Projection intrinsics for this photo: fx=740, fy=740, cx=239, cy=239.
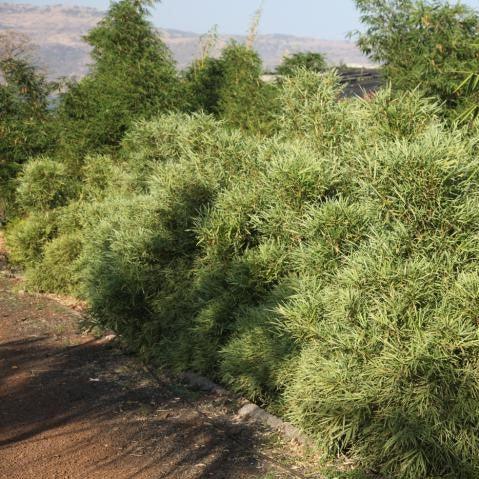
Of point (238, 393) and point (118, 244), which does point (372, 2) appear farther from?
point (238, 393)

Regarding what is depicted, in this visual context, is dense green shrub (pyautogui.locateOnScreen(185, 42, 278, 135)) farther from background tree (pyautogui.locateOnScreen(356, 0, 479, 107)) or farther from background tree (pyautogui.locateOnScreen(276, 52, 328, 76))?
background tree (pyautogui.locateOnScreen(356, 0, 479, 107))

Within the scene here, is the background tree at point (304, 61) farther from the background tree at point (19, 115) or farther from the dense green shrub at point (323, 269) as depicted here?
the background tree at point (19, 115)

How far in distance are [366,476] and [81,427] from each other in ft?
7.65

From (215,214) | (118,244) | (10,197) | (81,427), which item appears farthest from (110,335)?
(10,197)

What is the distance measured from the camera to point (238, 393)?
6605 millimetres

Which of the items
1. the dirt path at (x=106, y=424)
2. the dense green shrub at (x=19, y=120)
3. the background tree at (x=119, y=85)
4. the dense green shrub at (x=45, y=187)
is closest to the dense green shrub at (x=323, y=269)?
the dirt path at (x=106, y=424)

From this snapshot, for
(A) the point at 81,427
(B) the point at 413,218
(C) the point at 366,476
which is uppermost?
(B) the point at 413,218

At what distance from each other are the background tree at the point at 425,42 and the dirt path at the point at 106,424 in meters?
5.36

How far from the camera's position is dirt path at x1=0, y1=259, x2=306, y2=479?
5.07 metres

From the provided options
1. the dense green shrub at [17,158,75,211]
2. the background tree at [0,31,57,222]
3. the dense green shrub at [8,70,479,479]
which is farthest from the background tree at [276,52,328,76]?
the background tree at [0,31,57,222]

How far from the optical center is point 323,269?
5871 millimetres

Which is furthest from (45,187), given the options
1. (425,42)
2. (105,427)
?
(105,427)

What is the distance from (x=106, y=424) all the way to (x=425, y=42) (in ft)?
24.6

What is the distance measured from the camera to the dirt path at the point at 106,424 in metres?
5.07
